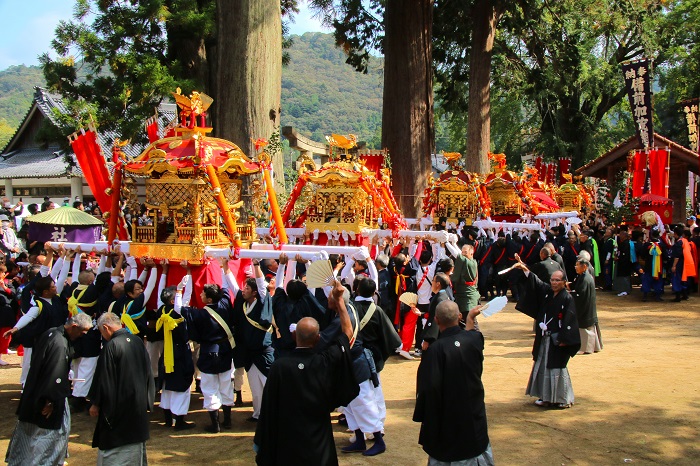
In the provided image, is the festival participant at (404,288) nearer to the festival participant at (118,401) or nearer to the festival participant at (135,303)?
the festival participant at (135,303)

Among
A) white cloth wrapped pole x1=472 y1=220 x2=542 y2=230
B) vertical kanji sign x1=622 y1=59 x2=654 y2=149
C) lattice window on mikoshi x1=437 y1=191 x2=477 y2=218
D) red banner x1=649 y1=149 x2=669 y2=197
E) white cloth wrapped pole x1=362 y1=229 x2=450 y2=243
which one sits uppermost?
vertical kanji sign x1=622 y1=59 x2=654 y2=149

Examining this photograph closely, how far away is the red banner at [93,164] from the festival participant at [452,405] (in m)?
5.22

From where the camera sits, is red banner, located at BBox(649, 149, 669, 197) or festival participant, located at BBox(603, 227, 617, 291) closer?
festival participant, located at BBox(603, 227, 617, 291)

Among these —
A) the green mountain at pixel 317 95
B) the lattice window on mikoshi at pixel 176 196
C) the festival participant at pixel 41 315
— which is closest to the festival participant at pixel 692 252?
the lattice window on mikoshi at pixel 176 196

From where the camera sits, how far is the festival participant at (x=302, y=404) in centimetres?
430

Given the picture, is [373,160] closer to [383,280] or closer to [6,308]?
[383,280]

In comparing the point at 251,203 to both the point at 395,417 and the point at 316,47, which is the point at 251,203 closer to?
the point at 395,417

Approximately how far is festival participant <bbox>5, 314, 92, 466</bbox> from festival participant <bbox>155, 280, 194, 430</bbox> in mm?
1328

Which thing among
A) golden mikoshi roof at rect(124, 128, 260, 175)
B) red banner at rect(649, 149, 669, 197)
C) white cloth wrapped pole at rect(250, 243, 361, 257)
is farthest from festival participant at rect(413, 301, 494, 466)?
red banner at rect(649, 149, 669, 197)

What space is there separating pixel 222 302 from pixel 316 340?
269 cm

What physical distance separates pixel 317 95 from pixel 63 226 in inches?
3741

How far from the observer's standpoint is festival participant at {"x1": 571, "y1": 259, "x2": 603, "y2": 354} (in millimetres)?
9078

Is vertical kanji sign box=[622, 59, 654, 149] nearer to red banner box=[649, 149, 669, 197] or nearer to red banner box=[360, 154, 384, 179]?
red banner box=[649, 149, 669, 197]

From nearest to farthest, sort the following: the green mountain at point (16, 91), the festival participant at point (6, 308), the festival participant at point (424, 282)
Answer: the festival participant at point (6, 308) → the festival participant at point (424, 282) → the green mountain at point (16, 91)
